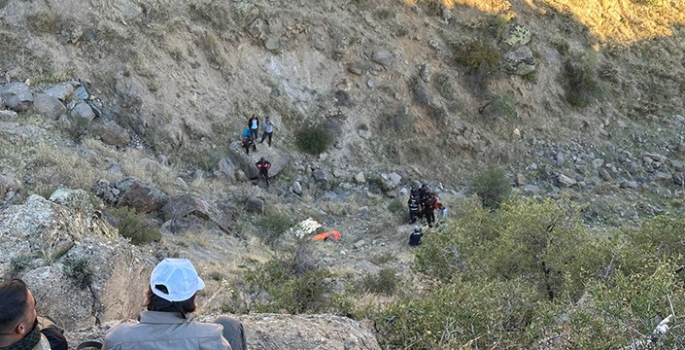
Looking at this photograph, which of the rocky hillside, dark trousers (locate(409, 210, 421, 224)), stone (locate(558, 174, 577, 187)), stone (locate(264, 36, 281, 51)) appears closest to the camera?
the rocky hillside

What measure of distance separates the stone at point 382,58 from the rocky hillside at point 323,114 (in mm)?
62

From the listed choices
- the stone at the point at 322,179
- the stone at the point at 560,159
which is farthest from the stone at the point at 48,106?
the stone at the point at 560,159

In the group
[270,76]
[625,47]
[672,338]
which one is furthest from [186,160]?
[625,47]

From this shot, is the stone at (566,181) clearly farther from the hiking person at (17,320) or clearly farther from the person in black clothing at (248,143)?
the hiking person at (17,320)

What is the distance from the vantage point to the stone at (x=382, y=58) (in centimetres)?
1773

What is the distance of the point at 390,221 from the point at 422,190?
1168mm

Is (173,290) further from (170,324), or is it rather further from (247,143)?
(247,143)

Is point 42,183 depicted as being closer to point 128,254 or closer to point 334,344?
point 128,254

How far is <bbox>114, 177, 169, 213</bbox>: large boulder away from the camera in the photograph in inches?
460

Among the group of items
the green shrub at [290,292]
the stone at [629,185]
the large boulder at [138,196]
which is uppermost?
the green shrub at [290,292]

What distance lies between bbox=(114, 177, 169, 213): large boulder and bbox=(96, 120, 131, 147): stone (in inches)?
80.0

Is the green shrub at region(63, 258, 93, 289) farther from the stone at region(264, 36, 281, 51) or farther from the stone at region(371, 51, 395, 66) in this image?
the stone at region(371, 51, 395, 66)

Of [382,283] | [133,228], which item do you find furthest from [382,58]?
[133,228]

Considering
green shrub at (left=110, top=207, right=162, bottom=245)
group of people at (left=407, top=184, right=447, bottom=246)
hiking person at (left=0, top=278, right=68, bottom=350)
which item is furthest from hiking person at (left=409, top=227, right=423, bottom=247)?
hiking person at (left=0, top=278, right=68, bottom=350)
